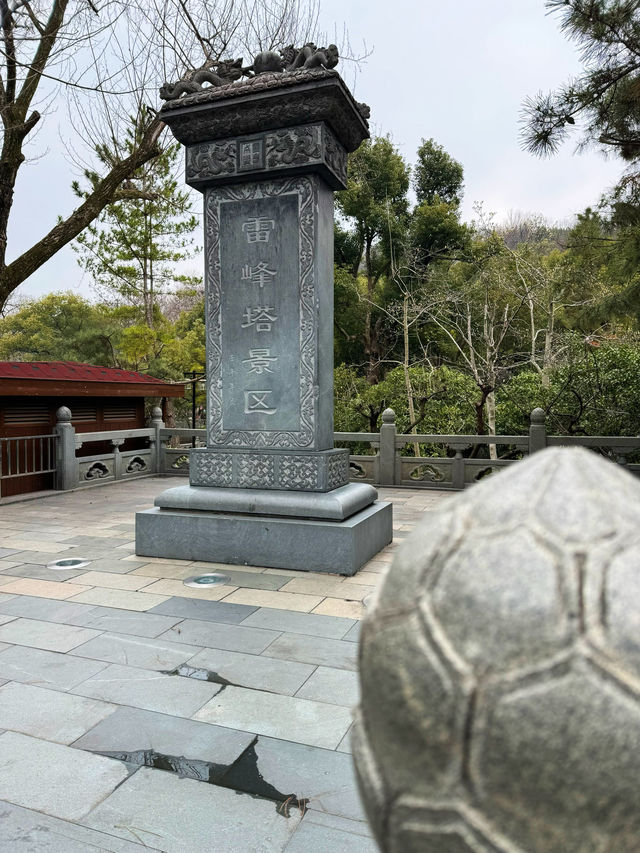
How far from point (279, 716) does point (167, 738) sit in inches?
17.9

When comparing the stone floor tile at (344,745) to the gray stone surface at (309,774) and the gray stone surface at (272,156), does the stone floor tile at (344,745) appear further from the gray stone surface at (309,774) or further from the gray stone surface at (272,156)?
the gray stone surface at (272,156)

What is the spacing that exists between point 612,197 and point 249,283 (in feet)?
14.8

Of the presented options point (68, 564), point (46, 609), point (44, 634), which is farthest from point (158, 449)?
point (44, 634)

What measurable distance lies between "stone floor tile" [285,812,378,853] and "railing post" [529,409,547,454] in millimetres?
8099

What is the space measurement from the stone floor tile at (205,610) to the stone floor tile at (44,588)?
0.77 meters

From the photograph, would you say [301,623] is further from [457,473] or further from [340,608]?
[457,473]

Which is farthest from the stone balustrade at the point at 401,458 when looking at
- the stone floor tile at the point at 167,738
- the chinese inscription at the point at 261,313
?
the stone floor tile at the point at 167,738

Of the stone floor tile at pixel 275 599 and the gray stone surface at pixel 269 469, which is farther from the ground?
the gray stone surface at pixel 269 469

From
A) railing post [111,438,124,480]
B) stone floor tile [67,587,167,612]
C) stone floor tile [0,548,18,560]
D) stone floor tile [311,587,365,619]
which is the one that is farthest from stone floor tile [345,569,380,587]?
railing post [111,438,124,480]

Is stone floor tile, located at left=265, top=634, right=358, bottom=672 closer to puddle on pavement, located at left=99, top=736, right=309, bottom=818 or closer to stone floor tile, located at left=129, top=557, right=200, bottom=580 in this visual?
puddle on pavement, located at left=99, top=736, right=309, bottom=818

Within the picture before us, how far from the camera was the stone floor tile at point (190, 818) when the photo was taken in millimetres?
1706

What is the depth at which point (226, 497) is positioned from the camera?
15.7 ft

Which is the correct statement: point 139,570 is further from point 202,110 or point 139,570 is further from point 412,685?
point 412,685

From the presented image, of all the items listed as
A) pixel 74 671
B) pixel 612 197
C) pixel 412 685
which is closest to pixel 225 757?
pixel 74 671
